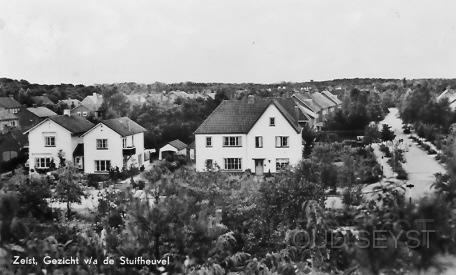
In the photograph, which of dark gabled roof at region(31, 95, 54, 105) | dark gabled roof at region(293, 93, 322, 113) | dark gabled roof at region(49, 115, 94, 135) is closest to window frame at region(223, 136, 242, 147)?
dark gabled roof at region(49, 115, 94, 135)

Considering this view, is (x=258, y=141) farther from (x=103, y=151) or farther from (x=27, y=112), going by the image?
(x=27, y=112)

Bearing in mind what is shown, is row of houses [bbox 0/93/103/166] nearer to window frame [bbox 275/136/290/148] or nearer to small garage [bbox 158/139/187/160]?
small garage [bbox 158/139/187/160]

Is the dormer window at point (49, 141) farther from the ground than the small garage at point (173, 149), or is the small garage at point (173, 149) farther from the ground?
the dormer window at point (49, 141)

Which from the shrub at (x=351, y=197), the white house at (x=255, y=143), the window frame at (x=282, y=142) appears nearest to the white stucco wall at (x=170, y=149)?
the white house at (x=255, y=143)

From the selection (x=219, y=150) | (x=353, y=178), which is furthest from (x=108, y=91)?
(x=353, y=178)

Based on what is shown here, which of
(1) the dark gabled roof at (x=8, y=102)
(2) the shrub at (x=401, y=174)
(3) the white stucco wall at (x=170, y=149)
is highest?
(1) the dark gabled roof at (x=8, y=102)

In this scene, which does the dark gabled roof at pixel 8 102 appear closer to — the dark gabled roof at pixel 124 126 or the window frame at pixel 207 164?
the dark gabled roof at pixel 124 126
